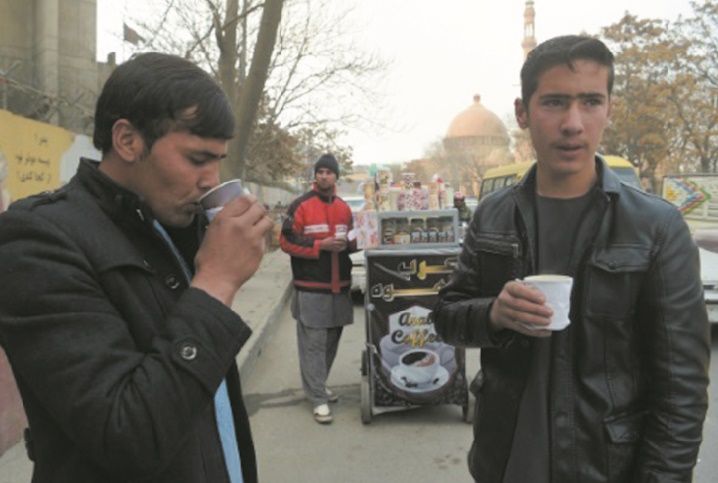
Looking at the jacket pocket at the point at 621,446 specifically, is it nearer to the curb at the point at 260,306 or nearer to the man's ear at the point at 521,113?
the man's ear at the point at 521,113

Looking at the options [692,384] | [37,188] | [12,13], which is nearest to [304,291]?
[37,188]

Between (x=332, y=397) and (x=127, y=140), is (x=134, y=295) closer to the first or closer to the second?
(x=127, y=140)

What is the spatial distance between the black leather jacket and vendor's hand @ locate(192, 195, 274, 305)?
845mm

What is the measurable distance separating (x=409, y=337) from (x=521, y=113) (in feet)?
9.64

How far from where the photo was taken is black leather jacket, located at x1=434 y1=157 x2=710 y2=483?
153 cm

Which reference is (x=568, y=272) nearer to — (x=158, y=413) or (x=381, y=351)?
(x=158, y=413)

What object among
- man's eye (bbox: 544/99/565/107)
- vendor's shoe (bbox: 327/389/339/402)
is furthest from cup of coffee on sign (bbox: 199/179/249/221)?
vendor's shoe (bbox: 327/389/339/402)

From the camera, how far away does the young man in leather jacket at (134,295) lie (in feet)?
3.39

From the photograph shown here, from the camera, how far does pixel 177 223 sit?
1.36 meters

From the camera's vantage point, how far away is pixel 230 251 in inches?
47.3

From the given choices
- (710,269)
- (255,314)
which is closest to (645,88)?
(710,269)

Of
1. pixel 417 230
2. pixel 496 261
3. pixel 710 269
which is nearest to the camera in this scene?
pixel 496 261

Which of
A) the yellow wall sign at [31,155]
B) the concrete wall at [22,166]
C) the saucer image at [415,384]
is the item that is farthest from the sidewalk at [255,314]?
the yellow wall sign at [31,155]

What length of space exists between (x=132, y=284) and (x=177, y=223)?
224mm
